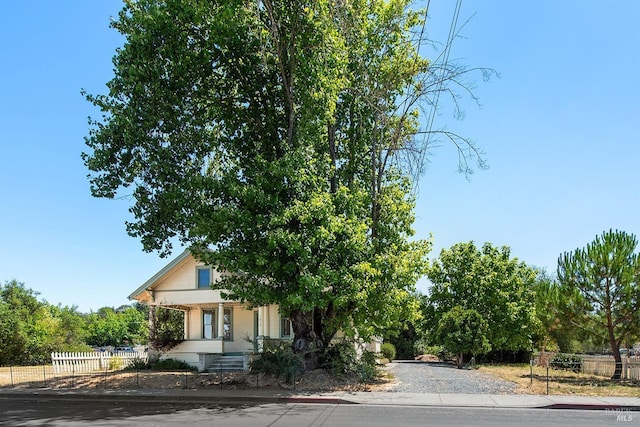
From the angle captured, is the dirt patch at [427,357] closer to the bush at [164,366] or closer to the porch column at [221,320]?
the porch column at [221,320]

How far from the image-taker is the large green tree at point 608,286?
65.6ft

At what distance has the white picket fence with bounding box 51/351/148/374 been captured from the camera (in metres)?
26.4

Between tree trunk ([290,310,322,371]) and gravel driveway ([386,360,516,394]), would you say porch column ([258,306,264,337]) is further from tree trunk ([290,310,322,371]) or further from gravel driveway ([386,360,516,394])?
gravel driveway ([386,360,516,394])

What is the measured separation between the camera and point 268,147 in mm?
19188

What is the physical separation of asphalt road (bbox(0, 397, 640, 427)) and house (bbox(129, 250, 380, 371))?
1148cm

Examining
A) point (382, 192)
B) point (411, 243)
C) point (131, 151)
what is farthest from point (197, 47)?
point (411, 243)

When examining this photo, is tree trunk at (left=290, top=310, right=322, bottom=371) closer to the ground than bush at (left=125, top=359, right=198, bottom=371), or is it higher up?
higher up

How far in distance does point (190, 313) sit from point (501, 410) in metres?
19.8

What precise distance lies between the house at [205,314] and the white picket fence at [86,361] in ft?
8.96

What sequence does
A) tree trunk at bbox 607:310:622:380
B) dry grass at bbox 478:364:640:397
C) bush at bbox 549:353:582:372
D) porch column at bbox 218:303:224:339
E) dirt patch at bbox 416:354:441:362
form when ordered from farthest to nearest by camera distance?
dirt patch at bbox 416:354:441:362 → porch column at bbox 218:303:224:339 → bush at bbox 549:353:582:372 → tree trunk at bbox 607:310:622:380 → dry grass at bbox 478:364:640:397

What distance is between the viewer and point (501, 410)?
1344 centimetres

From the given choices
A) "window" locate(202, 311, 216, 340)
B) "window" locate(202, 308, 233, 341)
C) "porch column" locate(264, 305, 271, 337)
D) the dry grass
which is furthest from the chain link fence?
"window" locate(202, 311, 216, 340)

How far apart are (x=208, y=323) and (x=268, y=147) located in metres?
13.6

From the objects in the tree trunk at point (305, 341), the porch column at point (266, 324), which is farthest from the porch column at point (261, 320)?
the tree trunk at point (305, 341)
